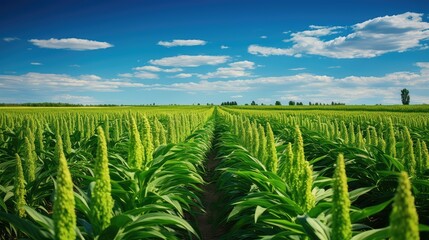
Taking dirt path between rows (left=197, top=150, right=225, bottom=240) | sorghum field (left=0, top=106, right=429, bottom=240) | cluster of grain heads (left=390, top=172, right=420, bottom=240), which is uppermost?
cluster of grain heads (left=390, top=172, right=420, bottom=240)

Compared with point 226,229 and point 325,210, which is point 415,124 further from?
point 325,210

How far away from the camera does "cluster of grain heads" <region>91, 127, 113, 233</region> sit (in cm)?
336

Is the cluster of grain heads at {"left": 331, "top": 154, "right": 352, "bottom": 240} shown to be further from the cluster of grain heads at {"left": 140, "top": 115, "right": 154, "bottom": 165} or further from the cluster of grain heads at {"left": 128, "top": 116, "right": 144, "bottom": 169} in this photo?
the cluster of grain heads at {"left": 140, "top": 115, "right": 154, "bottom": 165}

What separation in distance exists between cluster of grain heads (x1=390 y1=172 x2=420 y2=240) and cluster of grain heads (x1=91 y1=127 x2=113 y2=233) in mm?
2488

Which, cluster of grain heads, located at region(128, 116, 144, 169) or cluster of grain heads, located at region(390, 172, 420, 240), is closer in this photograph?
cluster of grain heads, located at region(390, 172, 420, 240)

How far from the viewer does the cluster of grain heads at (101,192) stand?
3359 mm

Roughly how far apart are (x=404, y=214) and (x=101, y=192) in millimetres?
2567

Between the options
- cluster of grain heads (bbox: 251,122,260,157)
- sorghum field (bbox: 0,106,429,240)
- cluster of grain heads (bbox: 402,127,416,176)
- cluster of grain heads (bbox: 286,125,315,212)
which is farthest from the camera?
cluster of grain heads (bbox: 251,122,260,157)

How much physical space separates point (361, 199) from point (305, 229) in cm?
592

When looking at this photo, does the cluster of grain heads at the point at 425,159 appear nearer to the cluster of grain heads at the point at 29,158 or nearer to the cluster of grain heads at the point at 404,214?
the cluster of grain heads at the point at 404,214

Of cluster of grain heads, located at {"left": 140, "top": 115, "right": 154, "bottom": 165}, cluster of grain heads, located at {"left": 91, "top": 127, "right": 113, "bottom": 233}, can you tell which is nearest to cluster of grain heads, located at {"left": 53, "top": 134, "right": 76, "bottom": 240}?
cluster of grain heads, located at {"left": 91, "top": 127, "right": 113, "bottom": 233}

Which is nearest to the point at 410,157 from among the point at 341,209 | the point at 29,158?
the point at 341,209

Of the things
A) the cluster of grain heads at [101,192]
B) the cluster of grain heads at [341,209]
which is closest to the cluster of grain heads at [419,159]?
the cluster of grain heads at [341,209]

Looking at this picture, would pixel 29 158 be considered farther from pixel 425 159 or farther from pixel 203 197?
pixel 425 159
